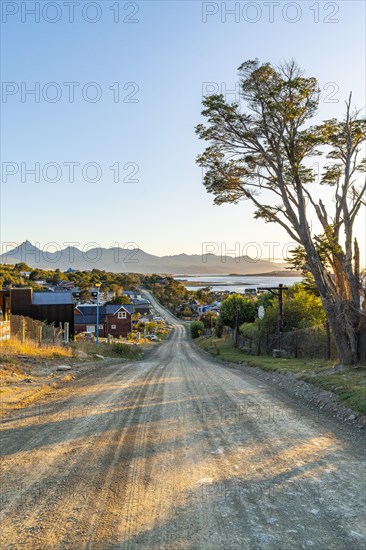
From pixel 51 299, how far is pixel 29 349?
2798 centimetres

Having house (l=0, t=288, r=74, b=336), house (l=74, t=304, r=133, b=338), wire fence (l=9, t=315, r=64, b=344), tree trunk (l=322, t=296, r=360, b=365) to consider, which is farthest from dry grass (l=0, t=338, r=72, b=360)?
house (l=74, t=304, r=133, b=338)

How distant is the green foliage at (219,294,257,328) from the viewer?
2050 inches

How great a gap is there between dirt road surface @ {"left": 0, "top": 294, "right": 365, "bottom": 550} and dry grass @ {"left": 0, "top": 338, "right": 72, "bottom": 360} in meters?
9.22

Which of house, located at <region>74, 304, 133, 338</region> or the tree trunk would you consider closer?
the tree trunk

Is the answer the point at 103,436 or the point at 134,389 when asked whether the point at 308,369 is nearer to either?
the point at 134,389

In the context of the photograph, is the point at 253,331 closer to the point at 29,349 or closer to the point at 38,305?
the point at 29,349

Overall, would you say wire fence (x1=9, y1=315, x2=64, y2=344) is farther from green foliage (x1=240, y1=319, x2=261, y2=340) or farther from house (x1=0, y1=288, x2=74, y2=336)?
house (x1=0, y1=288, x2=74, y2=336)

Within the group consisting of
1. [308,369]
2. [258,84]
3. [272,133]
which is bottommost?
[308,369]

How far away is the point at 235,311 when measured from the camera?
52562 millimetres

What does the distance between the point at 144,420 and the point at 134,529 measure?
4.40m

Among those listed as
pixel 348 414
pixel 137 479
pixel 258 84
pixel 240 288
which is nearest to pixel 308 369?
pixel 348 414

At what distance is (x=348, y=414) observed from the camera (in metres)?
9.59

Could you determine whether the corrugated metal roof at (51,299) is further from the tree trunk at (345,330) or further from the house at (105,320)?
the tree trunk at (345,330)

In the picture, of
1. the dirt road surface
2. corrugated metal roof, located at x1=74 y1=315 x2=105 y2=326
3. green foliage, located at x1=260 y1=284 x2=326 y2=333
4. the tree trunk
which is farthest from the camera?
corrugated metal roof, located at x1=74 y1=315 x2=105 y2=326
